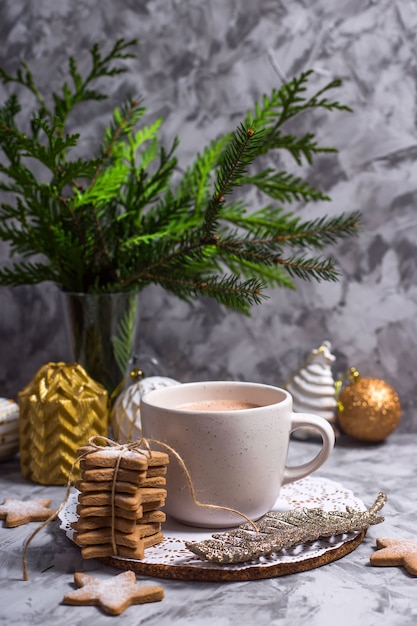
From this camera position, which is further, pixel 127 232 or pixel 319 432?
pixel 127 232

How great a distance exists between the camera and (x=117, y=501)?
0.64m

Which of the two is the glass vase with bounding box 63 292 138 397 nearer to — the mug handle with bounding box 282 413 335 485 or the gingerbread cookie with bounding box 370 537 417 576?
the mug handle with bounding box 282 413 335 485

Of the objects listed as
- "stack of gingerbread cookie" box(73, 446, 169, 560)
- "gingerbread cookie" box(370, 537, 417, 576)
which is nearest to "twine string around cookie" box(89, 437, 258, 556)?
"stack of gingerbread cookie" box(73, 446, 169, 560)

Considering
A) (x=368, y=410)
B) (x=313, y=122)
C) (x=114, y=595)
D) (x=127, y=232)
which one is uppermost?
(x=313, y=122)

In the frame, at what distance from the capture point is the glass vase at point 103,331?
3.14ft

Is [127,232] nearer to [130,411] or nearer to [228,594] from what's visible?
[130,411]

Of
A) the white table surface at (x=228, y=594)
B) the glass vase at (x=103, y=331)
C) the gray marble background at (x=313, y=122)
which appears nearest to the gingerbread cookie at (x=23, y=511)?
the white table surface at (x=228, y=594)

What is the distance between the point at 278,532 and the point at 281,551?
16 mm

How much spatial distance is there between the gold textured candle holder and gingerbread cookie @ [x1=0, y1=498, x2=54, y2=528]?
0.08m

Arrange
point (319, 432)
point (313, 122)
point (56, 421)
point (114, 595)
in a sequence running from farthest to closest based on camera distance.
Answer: point (313, 122) < point (56, 421) < point (319, 432) < point (114, 595)

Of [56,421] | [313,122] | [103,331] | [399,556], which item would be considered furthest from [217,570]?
[313,122]

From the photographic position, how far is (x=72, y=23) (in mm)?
1113

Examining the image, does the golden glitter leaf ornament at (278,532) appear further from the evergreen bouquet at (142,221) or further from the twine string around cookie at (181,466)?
the evergreen bouquet at (142,221)

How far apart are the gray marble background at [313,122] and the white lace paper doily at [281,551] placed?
1.14 feet
